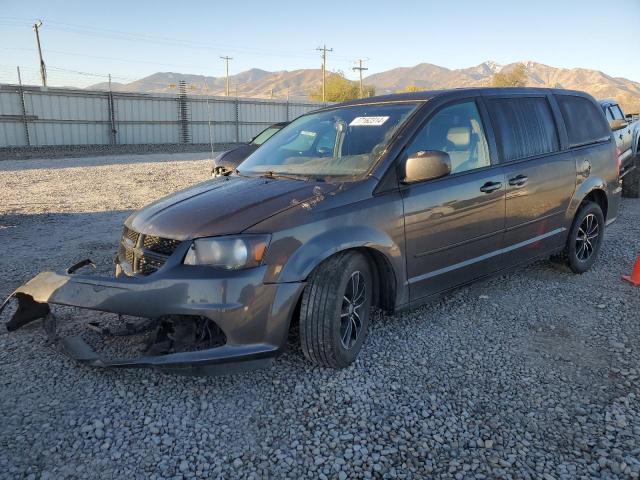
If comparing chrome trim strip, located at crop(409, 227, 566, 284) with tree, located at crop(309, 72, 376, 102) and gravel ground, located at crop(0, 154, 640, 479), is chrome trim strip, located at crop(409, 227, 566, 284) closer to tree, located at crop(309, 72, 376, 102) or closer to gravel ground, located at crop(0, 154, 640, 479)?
gravel ground, located at crop(0, 154, 640, 479)

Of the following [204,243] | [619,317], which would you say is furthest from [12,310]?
[619,317]

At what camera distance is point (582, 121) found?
17.6 ft

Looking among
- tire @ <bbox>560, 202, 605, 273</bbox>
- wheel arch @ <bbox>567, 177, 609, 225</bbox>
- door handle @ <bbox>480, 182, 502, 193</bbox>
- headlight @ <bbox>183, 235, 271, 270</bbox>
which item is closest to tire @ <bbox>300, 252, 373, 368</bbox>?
headlight @ <bbox>183, 235, 271, 270</bbox>

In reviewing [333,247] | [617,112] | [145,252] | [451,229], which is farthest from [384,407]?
[617,112]

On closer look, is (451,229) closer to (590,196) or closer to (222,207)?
(222,207)

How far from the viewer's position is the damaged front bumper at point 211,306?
286cm

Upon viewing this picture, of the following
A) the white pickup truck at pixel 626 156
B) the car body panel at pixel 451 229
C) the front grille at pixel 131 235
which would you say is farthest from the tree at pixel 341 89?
the front grille at pixel 131 235

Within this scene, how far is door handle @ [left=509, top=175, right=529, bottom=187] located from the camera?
4.33 m

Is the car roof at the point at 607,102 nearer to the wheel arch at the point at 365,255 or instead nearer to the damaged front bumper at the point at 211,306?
the wheel arch at the point at 365,255

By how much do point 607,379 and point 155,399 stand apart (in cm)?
283

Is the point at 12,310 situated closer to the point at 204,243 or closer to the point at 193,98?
the point at 204,243

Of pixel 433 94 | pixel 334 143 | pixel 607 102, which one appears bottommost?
pixel 334 143

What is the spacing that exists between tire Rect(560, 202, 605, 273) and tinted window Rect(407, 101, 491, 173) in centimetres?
165

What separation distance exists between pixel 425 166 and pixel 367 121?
76 cm
